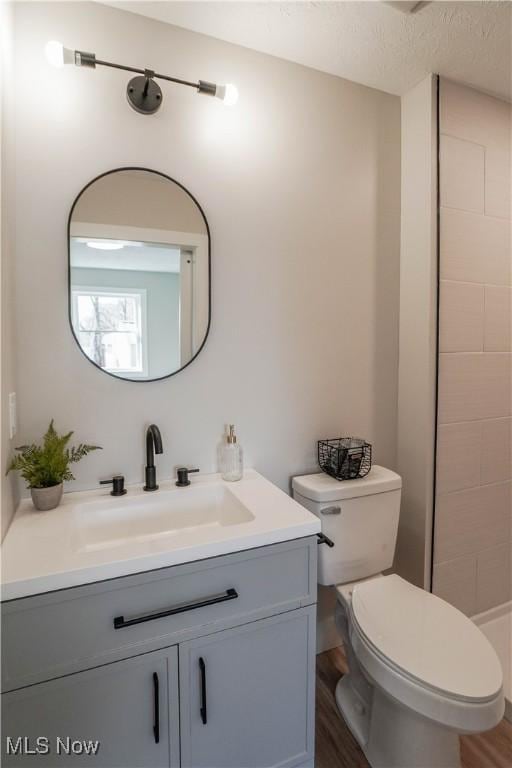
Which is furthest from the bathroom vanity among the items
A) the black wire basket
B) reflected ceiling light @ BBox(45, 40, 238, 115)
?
reflected ceiling light @ BBox(45, 40, 238, 115)

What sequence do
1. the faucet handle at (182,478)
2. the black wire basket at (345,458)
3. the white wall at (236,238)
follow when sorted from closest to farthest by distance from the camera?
Result: the white wall at (236,238) < the faucet handle at (182,478) < the black wire basket at (345,458)

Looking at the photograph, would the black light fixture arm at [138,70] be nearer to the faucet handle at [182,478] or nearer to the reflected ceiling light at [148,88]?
the reflected ceiling light at [148,88]

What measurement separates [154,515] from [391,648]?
0.83m

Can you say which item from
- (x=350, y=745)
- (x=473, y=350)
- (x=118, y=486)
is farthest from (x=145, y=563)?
(x=473, y=350)

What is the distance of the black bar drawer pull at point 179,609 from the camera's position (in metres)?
0.93

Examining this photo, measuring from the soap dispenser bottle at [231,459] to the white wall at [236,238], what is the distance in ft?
0.20

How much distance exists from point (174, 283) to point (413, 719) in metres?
1.61

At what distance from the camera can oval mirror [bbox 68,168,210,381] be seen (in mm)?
1306

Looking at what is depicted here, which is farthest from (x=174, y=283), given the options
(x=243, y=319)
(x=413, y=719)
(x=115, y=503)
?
(x=413, y=719)

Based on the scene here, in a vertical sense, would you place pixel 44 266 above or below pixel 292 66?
below

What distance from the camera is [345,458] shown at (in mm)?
1554

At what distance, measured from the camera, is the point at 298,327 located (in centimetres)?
165

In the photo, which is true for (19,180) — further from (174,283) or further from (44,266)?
(174,283)

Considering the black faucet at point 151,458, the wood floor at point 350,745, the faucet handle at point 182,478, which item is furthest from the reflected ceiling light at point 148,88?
the wood floor at point 350,745
